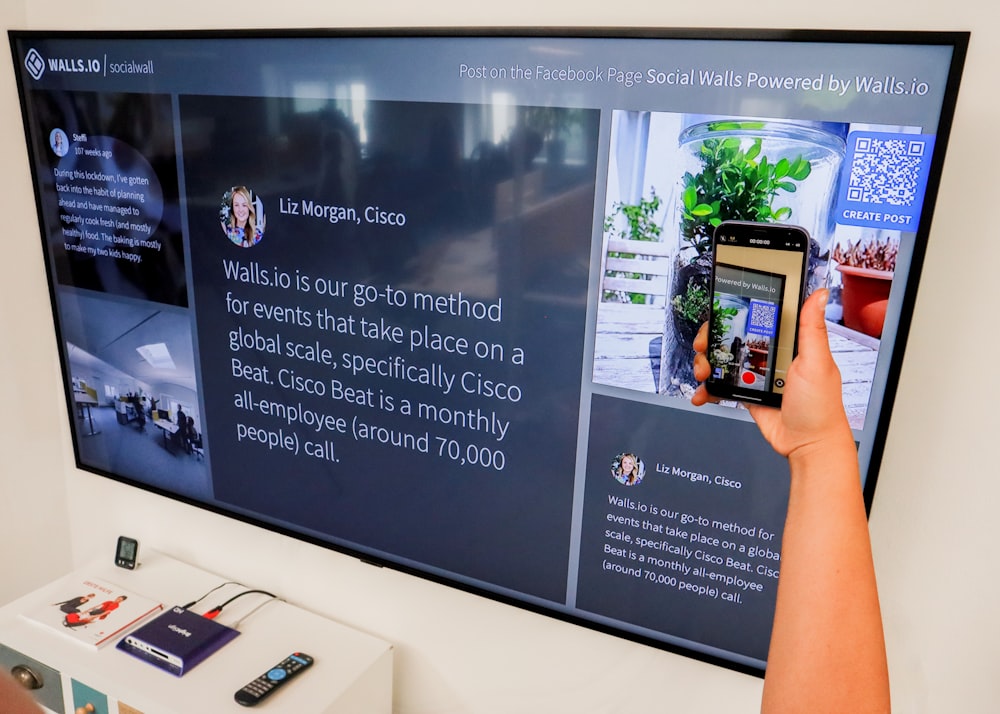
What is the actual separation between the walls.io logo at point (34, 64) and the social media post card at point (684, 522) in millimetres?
1545

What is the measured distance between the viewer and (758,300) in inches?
42.4

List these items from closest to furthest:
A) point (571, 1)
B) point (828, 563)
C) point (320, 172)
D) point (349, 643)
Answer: point (828, 563)
point (571, 1)
point (320, 172)
point (349, 643)

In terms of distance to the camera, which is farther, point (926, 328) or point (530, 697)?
point (530, 697)

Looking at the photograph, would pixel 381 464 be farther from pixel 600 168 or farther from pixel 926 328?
pixel 926 328

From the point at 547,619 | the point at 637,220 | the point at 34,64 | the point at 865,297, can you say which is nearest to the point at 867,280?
the point at 865,297

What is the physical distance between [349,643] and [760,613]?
98cm

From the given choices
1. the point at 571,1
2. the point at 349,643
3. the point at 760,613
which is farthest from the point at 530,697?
the point at 571,1

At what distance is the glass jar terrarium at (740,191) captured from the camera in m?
1.17

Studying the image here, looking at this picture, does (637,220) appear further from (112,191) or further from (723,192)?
(112,191)

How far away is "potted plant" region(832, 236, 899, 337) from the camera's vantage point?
3.82 ft

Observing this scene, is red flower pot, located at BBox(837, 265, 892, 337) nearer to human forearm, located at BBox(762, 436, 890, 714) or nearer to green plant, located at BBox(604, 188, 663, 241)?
green plant, located at BBox(604, 188, 663, 241)

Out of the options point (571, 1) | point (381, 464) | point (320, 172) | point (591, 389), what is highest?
point (571, 1)

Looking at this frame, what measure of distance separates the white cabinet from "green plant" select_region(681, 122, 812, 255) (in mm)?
1233

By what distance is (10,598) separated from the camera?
2338 millimetres
